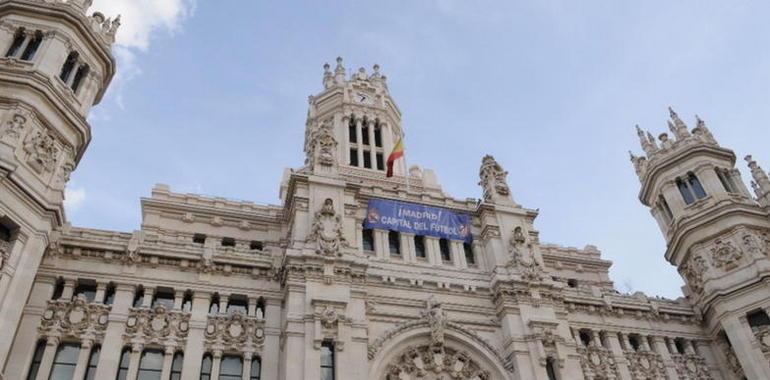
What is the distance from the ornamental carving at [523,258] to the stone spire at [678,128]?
1659 centimetres

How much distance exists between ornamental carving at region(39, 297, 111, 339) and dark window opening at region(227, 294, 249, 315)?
568cm

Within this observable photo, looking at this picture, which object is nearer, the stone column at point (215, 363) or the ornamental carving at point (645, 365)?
the stone column at point (215, 363)

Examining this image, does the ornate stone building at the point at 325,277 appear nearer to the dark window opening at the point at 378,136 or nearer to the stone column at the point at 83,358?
the stone column at the point at 83,358

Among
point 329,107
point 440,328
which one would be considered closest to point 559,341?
point 440,328

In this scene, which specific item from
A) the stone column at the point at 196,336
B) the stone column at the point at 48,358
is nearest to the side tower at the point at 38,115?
the stone column at the point at 48,358

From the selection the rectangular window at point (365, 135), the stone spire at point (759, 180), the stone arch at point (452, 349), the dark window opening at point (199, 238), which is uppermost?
the rectangular window at point (365, 135)

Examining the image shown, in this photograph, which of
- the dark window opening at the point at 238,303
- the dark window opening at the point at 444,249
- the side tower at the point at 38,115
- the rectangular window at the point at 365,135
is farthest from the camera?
the rectangular window at the point at 365,135

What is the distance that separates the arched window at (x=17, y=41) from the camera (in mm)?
34781

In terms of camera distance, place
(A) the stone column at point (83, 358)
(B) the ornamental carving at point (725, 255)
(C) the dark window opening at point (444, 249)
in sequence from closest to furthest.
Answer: (A) the stone column at point (83, 358) < (C) the dark window opening at point (444, 249) < (B) the ornamental carving at point (725, 255)

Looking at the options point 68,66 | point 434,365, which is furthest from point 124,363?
point 68,66

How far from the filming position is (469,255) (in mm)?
39281

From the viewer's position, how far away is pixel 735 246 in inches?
1551

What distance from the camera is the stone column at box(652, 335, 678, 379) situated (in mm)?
37031

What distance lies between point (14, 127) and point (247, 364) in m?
15.8
